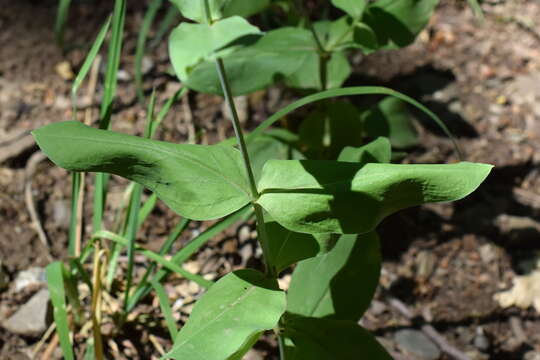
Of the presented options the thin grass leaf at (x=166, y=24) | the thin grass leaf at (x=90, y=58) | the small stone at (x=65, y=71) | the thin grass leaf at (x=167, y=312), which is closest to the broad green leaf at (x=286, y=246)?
the thin grass leaf at (x=167, y=312)

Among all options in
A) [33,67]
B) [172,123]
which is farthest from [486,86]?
[33,67]

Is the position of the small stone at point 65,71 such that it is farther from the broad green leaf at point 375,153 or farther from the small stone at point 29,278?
the broad green leaf at point 375,153

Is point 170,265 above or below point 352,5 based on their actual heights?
below

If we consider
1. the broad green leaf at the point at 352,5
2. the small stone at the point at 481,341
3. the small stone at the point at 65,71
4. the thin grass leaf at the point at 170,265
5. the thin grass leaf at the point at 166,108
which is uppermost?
the broad green leaf at the point at 352,5

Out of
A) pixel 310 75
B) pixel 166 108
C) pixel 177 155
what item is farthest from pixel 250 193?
pixel 310 75

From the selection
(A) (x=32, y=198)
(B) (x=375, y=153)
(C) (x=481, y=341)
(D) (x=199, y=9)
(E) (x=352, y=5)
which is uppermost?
(D) (x=199, y=9)

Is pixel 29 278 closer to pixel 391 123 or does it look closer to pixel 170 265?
pixel 170 265

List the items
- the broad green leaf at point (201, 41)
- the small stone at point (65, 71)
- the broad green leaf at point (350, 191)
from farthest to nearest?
1. the small stone at point (65, 71)
2. the broad green leaf at point (350, 191)
3. the broad green leaf at point (201, 41)
